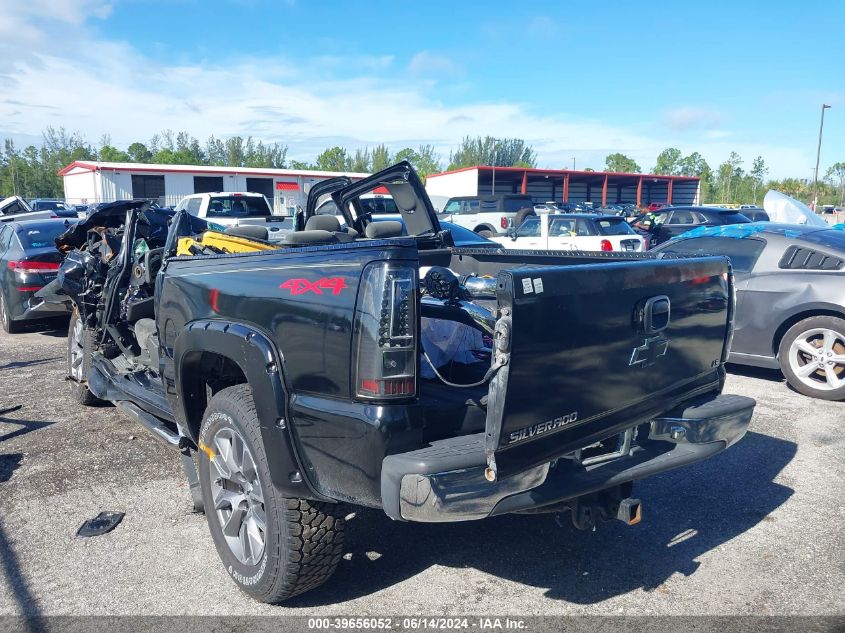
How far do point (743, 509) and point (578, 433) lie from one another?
210 centimetres

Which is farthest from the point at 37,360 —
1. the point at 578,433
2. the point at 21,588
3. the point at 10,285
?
the point at 578,433

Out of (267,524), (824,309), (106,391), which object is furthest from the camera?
(824,309)

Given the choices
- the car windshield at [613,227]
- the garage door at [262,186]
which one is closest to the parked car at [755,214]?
the car windshield at [613,227]

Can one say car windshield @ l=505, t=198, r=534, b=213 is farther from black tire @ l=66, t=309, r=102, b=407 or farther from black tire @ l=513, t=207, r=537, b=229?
black tire @ l=66, t=309, r=102, b=407

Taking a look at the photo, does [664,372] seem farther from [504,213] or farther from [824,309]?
[504,213]

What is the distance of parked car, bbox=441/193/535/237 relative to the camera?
24.9 m

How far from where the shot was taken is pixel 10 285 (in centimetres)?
957

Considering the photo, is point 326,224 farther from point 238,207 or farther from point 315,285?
point 238,207

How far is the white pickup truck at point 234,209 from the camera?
16641mm

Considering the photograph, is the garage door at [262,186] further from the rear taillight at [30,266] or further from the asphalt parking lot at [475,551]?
the asphalt parking lot at [475,551]

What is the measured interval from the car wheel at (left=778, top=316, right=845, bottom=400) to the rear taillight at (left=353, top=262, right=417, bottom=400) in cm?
551

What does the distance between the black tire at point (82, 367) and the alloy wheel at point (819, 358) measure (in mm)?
6487

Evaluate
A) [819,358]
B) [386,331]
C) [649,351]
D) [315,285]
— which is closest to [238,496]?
[315,285]

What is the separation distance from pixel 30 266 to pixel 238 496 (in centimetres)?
772
